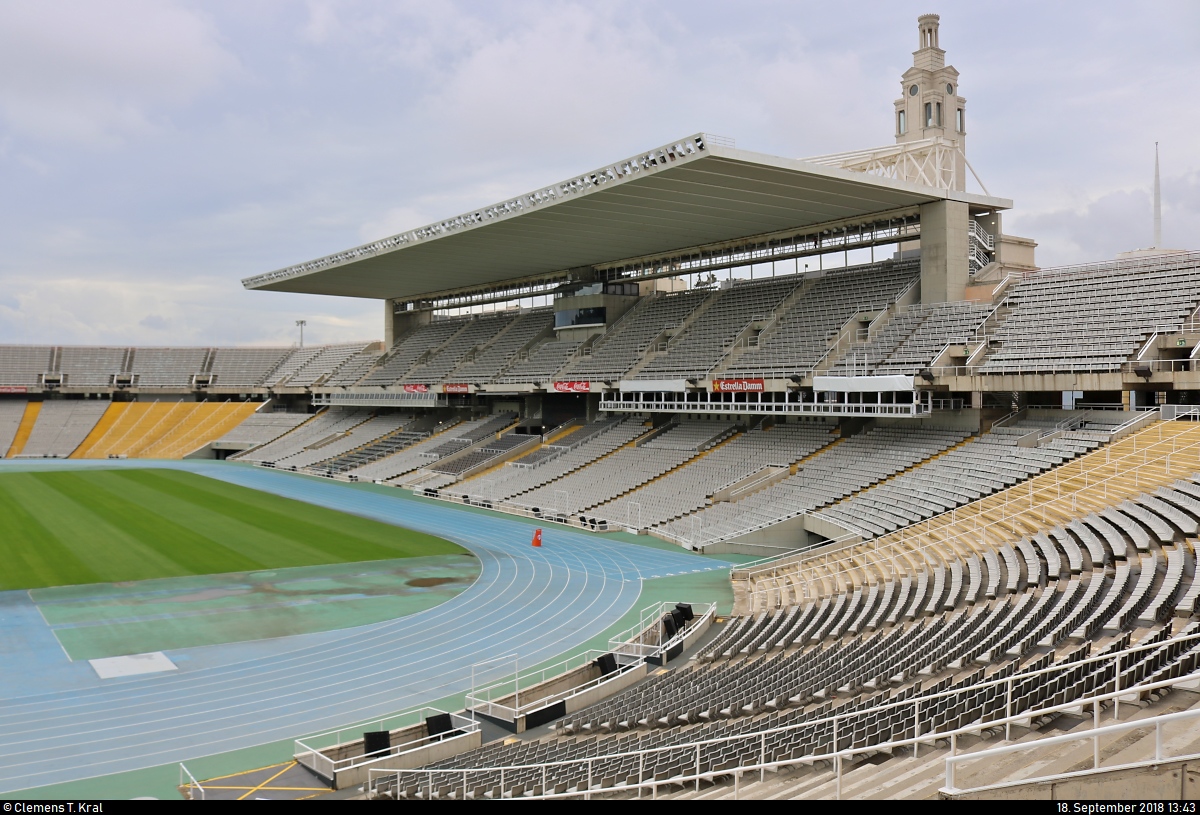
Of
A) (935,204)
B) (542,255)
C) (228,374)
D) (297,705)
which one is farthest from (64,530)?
(228,374)

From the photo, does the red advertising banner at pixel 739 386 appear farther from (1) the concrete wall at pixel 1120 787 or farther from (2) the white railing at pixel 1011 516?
(1) the concrete wall at pixel 1120 787

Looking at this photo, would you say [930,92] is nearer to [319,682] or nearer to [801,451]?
[801,451]

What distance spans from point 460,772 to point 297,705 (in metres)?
5.17

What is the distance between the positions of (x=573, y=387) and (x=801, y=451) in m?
15.9

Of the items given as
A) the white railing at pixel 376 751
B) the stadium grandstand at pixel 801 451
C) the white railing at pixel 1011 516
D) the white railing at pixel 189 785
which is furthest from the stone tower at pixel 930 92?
the white railing at pixel 189 785

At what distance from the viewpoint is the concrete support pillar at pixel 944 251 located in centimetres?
3531

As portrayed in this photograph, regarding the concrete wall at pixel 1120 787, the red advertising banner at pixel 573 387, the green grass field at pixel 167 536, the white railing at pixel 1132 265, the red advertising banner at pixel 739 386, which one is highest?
the white railing at pixel 1132 265

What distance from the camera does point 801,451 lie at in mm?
35812

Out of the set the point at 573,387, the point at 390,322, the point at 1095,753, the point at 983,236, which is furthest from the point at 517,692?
the point at 390,322

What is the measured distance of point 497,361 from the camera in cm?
5778

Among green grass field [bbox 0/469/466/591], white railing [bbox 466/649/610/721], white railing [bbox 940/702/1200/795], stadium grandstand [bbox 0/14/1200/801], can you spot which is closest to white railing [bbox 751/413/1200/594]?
stadium grandstand [bbox 0/14/1200/801]

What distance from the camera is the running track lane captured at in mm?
14195

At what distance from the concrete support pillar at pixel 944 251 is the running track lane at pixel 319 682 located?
49.3 feet

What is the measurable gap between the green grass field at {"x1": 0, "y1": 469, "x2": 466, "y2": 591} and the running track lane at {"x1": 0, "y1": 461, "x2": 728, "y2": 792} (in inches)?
249
